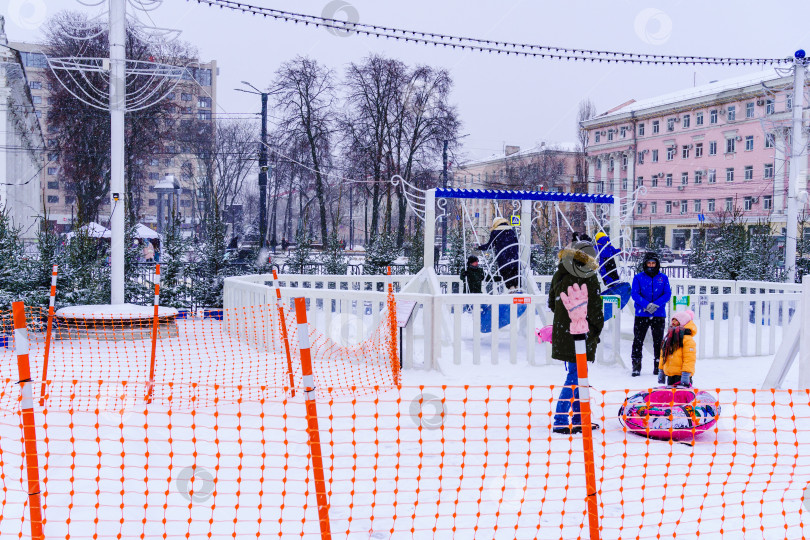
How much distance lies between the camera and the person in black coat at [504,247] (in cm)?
1073

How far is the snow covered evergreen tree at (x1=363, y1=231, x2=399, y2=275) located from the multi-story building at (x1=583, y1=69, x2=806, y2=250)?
112 ft

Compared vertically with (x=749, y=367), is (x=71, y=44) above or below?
above

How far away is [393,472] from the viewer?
481 cm

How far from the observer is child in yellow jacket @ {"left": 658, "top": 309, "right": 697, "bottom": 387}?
6.41 metres

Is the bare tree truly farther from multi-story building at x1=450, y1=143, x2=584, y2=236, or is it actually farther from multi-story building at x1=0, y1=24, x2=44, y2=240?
multi-story building at x1=450, y1=143, x2=584, y2=236

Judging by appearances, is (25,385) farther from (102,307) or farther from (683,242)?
(683,242)

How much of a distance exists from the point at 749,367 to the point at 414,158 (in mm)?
28139

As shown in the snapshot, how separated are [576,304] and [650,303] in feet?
9.56

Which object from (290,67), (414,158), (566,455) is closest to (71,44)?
(290,67)

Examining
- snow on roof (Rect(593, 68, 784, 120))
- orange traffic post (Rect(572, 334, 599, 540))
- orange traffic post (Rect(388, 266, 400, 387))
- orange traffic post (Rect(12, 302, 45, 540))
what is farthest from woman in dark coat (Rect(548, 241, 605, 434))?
snow on roof (Rect(593, 68, 784, 120))

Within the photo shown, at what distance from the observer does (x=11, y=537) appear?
150 inches

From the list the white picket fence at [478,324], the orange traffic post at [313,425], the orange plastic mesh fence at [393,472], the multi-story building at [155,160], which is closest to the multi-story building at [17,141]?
the multi-story building at [155,160]

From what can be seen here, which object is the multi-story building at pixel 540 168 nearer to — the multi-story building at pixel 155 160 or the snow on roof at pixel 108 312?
the multi-story building at pixel 155 160

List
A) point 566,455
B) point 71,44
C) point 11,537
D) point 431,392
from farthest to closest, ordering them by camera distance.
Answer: point 71,44
point 431,392
point 566,455
point 11,537
